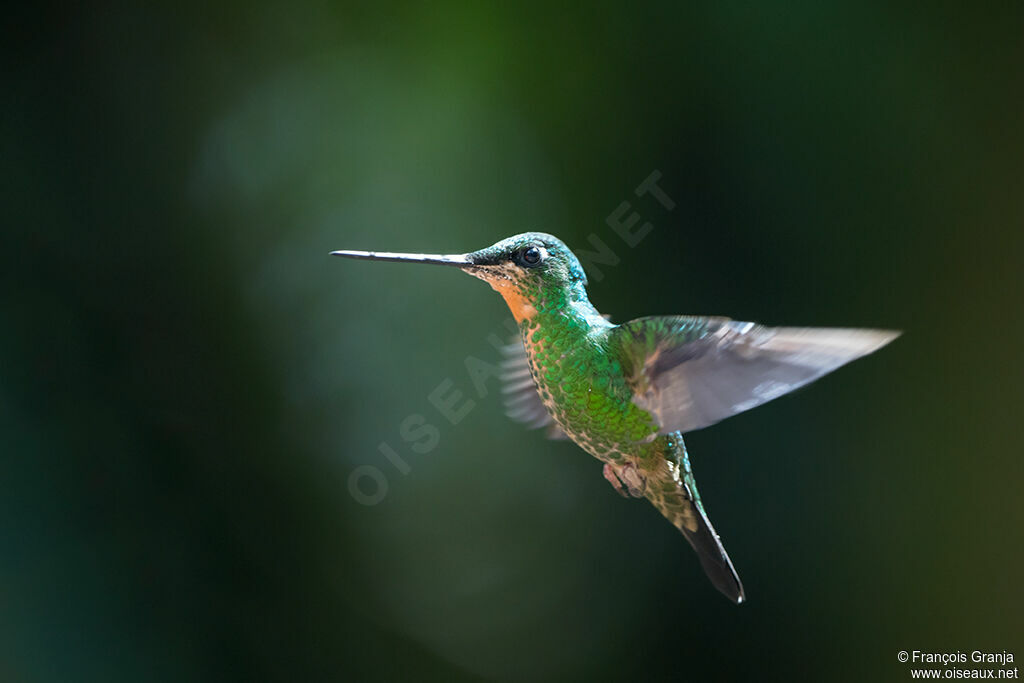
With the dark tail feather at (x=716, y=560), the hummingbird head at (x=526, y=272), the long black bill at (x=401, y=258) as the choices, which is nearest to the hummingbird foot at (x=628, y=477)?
the dark tail feather at (x=716, y=560)

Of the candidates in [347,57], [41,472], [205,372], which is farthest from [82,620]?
[347,57]

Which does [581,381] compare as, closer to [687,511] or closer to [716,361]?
[716,361]

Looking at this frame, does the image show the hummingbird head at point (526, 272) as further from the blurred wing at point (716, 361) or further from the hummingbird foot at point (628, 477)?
the hummingbird foot at point (628, 477)

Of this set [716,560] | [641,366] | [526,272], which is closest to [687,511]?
[716,560]

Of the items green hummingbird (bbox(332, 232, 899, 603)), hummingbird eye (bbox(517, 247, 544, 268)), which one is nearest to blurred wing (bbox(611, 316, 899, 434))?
green hummingbird (bbox(332, 232, 899, 603))

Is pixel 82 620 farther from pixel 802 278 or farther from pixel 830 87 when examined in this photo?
pixel 830 87

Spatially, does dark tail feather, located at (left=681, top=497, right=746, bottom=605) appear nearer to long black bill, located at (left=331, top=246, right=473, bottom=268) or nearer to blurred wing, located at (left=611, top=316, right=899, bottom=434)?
blurred wing, located at (left=611, top=316, right=899, bottom=434)

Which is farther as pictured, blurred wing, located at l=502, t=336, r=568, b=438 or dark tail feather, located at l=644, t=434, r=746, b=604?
blurred wing, located at l=502, t=336, r=568, b=438
